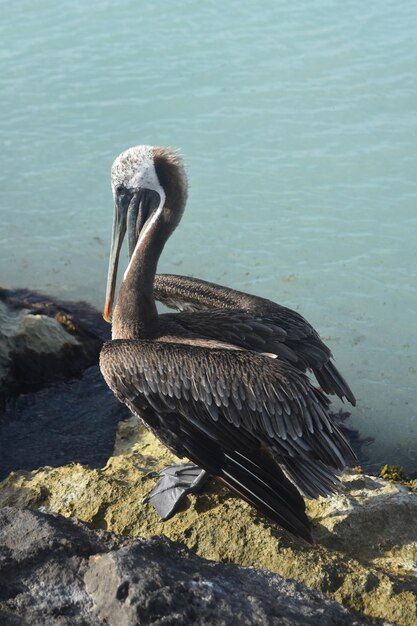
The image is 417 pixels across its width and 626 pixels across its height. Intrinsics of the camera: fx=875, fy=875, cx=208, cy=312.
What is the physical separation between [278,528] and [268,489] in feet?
0.65

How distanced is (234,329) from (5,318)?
2.94 metres

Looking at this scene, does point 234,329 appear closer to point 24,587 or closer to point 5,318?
point 24,587

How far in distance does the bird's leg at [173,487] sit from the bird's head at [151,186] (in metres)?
1.46

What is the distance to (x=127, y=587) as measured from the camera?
109 inches

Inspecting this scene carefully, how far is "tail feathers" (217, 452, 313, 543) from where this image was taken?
155 inches

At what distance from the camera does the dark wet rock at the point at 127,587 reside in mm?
2717

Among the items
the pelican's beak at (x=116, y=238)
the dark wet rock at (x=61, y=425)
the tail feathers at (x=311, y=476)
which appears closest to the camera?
the tail feathers at (x=311, y=476)

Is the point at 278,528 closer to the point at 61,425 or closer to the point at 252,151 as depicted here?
the point at 61,425

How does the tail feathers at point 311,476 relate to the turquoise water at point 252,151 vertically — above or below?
below

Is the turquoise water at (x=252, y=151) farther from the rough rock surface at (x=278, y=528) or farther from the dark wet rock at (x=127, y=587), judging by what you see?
the dark wet rock at (x=127, y=587)

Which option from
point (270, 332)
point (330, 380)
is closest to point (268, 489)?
point (270, 332)

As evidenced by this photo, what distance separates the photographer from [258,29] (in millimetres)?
15062

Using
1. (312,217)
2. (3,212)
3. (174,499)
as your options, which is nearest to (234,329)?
(174,499)

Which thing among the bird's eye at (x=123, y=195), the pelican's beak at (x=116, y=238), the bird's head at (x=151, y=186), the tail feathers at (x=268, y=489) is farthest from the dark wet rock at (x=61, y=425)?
the tail feathers at (x=268, y=489)
